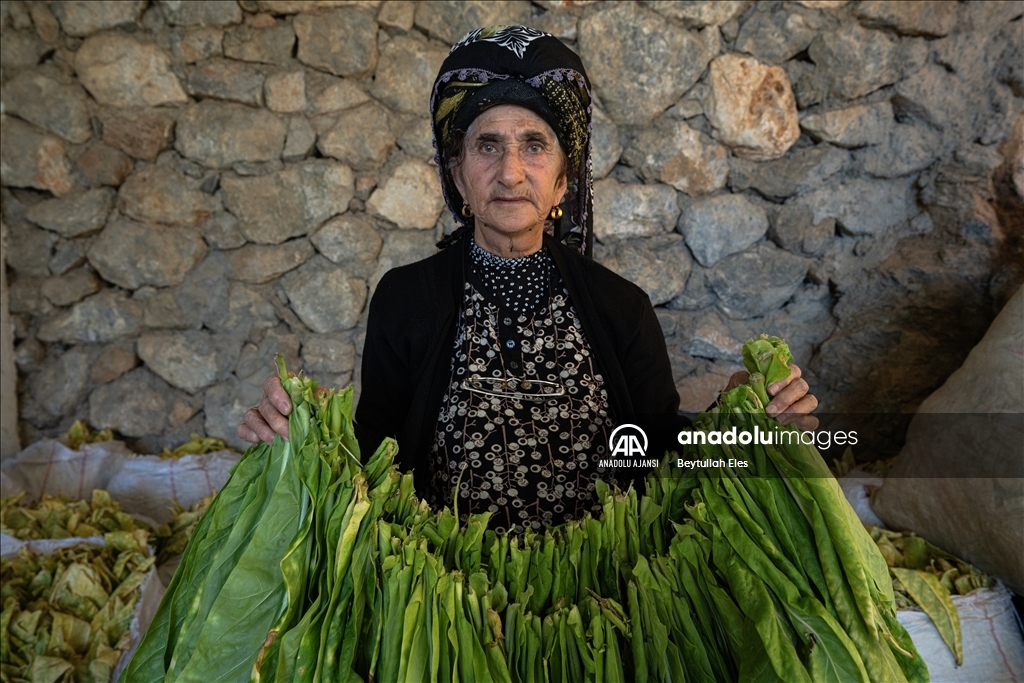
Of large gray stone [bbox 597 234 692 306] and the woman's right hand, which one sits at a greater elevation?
large gray stone [bbox 597 234 692 306]

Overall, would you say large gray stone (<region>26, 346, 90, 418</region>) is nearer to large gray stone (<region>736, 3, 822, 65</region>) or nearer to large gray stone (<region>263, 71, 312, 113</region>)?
large gray stone (<region>263, 71, 312, 113</region>)

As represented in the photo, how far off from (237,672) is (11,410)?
7.79ft

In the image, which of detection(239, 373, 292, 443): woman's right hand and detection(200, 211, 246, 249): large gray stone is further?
detection(200, 211, 246, 249): large gray stone

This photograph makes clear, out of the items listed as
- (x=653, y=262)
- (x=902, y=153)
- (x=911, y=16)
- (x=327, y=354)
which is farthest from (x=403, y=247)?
(x=911, y=16)

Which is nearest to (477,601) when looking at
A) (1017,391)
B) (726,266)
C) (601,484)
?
(601,484)

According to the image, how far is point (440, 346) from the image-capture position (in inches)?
51.6

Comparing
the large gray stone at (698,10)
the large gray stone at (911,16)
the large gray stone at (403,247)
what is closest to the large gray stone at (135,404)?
the large gray stone at (403,247)

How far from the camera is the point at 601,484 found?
991 mm

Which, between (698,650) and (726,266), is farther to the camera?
(726,266)

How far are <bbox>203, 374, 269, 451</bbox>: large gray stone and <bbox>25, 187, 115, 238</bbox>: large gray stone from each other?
2.50 feet

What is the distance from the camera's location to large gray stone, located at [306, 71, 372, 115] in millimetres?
2494

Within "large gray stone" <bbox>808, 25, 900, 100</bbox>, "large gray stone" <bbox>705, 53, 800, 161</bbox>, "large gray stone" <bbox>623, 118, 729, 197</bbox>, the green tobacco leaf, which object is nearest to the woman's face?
the green tobacco leaf

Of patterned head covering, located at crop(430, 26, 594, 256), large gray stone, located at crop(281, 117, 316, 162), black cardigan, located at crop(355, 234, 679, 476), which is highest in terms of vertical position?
large gray stone, located at crop(281, 117, 316, 162)

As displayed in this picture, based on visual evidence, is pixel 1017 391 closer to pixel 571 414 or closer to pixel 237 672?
pixel 571 414
